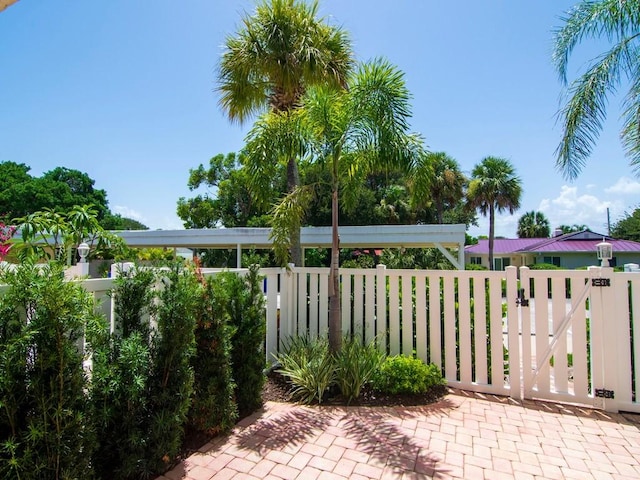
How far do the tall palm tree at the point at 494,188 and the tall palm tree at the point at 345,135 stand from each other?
18807 mm

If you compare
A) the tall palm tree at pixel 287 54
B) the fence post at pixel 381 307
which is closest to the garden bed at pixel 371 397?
the fence post at pixel 381 307

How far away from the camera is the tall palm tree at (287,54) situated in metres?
5.62

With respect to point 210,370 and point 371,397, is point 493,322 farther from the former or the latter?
point 210,370

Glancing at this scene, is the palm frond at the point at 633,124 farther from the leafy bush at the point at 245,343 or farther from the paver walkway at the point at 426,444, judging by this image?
the leafy bush at the point at 245,343

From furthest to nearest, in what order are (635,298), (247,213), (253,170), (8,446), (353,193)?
1. (247,213)
2. (353,193)
3. (253,170)
4. (635,298)
5. (8,446)

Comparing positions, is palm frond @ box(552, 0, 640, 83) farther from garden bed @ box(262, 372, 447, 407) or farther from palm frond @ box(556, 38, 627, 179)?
garden bed @ box(262, 372, 447, 407)

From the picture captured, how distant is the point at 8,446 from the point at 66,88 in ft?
44.1

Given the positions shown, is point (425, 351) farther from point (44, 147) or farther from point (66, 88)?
point (44, 147)

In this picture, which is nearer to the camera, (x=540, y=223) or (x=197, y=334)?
(x=197, y=334)

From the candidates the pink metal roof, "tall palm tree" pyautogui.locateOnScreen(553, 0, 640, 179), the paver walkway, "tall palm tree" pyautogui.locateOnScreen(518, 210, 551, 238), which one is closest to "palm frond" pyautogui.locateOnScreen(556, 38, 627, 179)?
"tall palm tree" pyautogui.locateOnScreen(553, 0, 640, 179)

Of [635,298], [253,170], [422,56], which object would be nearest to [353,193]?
[253,170]

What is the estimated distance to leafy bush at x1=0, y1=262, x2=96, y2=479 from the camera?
165 cm

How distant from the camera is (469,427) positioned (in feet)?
10.6

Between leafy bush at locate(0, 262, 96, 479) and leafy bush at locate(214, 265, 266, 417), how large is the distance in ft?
5.00
